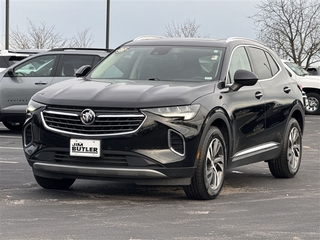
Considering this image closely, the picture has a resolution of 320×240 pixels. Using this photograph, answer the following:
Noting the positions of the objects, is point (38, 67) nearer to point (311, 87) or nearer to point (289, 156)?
point (289, 156)

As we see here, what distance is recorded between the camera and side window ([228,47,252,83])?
8.52 m

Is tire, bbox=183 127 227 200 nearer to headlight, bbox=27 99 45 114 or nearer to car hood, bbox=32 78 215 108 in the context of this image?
car hood, bbox=32 78 215 108

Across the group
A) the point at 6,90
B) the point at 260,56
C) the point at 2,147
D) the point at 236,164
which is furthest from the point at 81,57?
the point at 236,164

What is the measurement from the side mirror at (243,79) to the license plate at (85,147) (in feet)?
6.04

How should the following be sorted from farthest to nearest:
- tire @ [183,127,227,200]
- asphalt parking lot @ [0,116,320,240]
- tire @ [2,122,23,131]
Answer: tire @ [2,122,23,131], tire @ [183,127,227,200], asphalt parking lot @ [0,116,320,240]

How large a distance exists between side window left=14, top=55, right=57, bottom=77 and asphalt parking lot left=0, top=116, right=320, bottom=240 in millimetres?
6214

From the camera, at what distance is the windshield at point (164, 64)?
8328mm

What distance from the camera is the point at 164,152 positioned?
284 inches

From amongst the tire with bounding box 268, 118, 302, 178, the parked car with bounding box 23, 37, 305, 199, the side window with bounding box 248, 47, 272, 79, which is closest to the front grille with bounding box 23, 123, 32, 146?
the parked car with bounding box 23, 37, 305, 199

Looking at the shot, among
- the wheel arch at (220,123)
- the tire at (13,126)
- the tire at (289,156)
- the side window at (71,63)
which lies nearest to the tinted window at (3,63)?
the tire at (13,126)

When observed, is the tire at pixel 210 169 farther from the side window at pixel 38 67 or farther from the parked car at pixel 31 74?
the side window at pixel 38 67

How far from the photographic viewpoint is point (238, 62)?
8.84 meters

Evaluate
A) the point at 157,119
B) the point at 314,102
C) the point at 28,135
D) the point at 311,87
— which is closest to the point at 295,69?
the point at 311,87

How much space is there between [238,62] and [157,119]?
2021 mm
